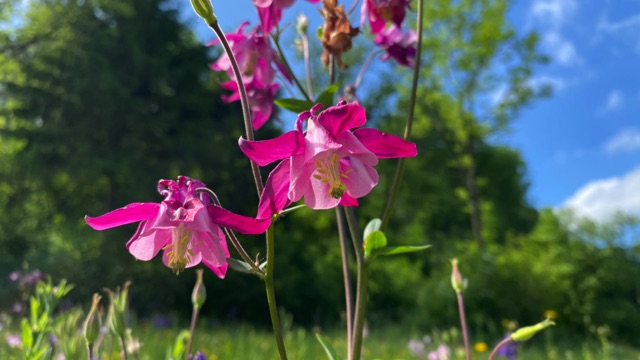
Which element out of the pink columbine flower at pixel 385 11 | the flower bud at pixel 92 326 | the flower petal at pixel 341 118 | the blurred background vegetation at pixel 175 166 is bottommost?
the flower bud at pixel 92 326

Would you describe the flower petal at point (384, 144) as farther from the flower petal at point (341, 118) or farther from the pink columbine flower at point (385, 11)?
the pink columbine flower at point (385, 11)

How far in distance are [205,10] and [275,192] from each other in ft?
0.94

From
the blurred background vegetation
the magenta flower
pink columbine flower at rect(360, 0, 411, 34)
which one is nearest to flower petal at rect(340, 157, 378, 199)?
the magenta flower

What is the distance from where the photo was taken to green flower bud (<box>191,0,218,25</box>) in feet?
2.39

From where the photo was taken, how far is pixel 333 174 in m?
0.70

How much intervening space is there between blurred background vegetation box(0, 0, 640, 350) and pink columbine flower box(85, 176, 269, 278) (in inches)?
253

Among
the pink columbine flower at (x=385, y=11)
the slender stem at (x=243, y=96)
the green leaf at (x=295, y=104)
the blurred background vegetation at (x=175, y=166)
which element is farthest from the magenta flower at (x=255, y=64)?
the blurred background vegetation at (x=175, y=166)

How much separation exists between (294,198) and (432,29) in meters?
9.51

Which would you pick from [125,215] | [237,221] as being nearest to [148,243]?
[125,215]

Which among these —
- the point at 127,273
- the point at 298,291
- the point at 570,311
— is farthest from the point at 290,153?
the point at 298,291

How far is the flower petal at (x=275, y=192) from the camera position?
0.67m

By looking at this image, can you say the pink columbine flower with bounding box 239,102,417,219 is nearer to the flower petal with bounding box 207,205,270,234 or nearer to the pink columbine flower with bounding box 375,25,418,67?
the flower petal with bounding box 207,205,270,234

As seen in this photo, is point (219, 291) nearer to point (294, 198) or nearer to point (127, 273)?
point (127, 273)

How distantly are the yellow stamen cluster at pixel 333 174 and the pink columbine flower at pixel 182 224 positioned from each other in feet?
0.34
